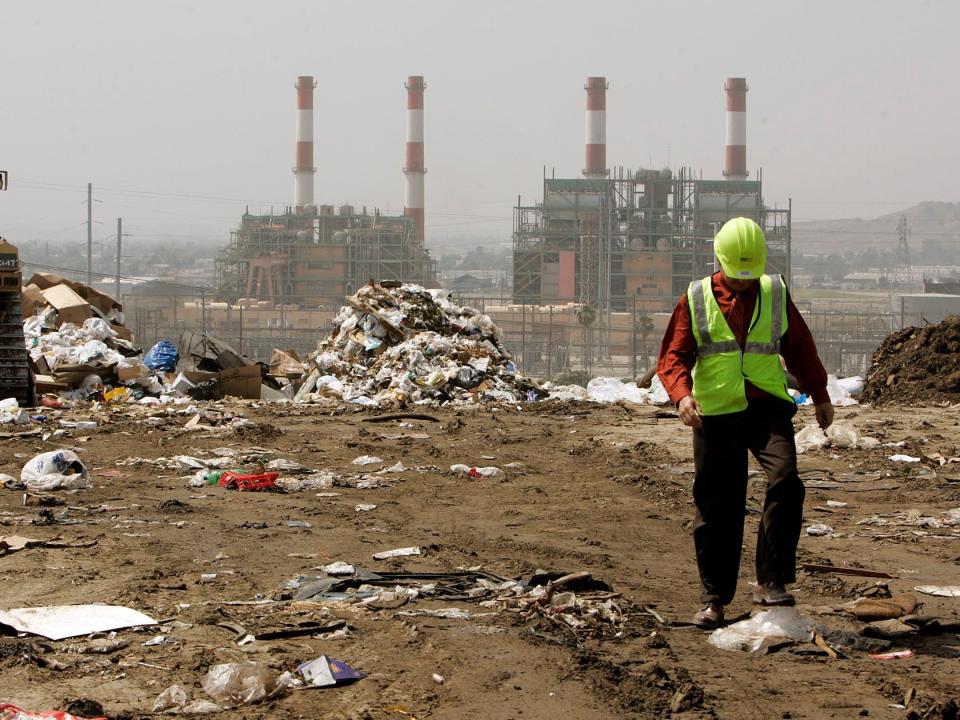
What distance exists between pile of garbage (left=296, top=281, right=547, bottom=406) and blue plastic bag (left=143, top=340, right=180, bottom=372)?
2.06 metres

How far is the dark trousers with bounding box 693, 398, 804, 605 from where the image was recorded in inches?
167

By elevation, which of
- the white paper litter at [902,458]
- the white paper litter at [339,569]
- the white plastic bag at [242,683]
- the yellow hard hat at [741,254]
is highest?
the yellow hard hat at [741,254]

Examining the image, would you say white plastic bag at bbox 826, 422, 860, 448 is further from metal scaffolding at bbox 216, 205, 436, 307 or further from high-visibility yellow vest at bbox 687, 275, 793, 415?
metal scaffolding at bbox 216, 205, 436, 307

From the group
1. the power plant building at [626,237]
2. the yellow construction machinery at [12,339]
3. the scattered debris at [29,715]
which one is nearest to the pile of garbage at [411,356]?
the yellow construction machinery at [12,339]

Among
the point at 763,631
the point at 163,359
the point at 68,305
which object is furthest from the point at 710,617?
the point at 68,305

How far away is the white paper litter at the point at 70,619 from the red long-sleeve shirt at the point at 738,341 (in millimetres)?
2019

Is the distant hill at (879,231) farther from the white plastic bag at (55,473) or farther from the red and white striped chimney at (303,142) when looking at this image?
the white plastic bag at (55,473)

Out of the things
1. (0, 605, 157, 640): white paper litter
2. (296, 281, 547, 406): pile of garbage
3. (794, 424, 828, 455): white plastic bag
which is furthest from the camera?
(296, 281, 547, 406): pile of garbage

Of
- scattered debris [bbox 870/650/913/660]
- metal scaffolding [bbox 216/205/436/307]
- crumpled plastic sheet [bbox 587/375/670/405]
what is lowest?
crumpled plastic sheet [bbox 587/375/670/405]

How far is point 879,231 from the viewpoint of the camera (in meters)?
176

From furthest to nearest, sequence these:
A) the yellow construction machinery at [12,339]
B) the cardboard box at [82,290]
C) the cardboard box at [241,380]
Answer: the cardboard box at [82,290]
the cardboard box at [241,380]
the yellow construction machinery at [12,339]

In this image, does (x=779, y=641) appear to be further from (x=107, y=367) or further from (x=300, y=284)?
(x=300, y=284)

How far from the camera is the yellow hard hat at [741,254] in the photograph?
430 centimetres

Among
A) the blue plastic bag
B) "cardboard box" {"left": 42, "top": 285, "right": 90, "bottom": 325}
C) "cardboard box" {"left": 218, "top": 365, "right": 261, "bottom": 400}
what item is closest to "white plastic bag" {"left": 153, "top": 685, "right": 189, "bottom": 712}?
"cardboard box" {"left": 218, "top": 365, "right": 261, "bottom": 400}
